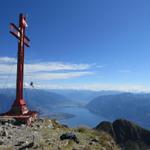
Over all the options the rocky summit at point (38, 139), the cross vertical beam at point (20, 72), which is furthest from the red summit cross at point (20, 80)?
the rocky summit at point (38, 139)

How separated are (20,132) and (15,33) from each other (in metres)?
9.18

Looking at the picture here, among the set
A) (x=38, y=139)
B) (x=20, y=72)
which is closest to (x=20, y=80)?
(x=20, y=72)

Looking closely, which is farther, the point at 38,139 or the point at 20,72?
the point at 20,72

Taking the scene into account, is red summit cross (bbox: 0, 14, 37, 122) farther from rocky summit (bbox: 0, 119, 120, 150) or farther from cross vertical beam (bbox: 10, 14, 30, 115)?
rocky summit (bbox: 0, 119, 120, 150)

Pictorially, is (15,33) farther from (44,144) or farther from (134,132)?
(134,132)

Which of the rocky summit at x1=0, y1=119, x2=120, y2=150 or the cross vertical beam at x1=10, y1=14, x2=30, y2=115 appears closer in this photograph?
the rocky summit at x1=0, y1=119, x2=120, y2=150

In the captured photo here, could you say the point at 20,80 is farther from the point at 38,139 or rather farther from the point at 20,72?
the point at 38,139

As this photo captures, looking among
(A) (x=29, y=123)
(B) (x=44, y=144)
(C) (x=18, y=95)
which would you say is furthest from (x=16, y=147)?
(C) (x=18, y=95)

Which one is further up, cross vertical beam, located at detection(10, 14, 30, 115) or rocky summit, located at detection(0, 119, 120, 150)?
cross vertical beam, located at detection(10, 14, 30, 115)

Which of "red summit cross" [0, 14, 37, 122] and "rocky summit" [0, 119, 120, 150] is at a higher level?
"red summit cross" [0, 14, 37, 122]

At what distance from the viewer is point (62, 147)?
20.8 m

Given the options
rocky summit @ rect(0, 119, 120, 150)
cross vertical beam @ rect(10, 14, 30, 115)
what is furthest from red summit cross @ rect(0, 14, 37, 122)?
rocky summit @ rect(0, 119, 120, 150)

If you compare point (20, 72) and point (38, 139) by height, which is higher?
point (20, 72)

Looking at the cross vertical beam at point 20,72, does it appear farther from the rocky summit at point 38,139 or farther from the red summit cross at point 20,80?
the rocky summit at point 38,139
